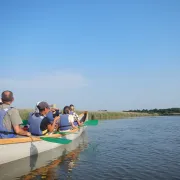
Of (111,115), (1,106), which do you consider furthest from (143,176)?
(111,115)

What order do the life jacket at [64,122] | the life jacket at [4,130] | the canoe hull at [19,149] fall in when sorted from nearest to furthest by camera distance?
the life jacket at [4,130] < the canoe hull at [19,149] < the life jacket at [64,122]

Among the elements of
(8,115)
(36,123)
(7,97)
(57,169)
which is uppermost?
(7,97)

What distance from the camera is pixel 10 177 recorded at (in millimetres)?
7355

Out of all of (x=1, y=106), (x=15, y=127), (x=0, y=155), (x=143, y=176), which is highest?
(x=1, y=106)

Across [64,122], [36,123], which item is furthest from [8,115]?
[64,122]

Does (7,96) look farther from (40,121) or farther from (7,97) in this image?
(40,121)

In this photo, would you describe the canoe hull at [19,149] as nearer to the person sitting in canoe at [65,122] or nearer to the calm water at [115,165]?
the calm water at [115,165]

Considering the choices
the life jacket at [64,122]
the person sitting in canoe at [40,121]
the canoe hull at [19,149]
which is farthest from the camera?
the life jacket at [64,122]

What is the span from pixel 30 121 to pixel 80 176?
10.1 feet

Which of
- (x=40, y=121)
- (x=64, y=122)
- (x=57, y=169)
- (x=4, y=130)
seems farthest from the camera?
(x=64, y=122)

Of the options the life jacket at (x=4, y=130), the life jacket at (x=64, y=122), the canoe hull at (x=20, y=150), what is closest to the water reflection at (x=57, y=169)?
the canoe hull at (x=20, y=150)

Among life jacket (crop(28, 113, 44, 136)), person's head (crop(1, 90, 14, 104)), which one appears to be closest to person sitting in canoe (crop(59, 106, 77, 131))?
life jacket (crop(28, 113, 44, 136))

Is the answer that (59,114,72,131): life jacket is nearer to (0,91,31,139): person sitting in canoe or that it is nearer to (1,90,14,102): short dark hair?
(0,91,31,139): person sitting in canoe

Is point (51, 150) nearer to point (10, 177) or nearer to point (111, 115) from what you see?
point (10, 177)
